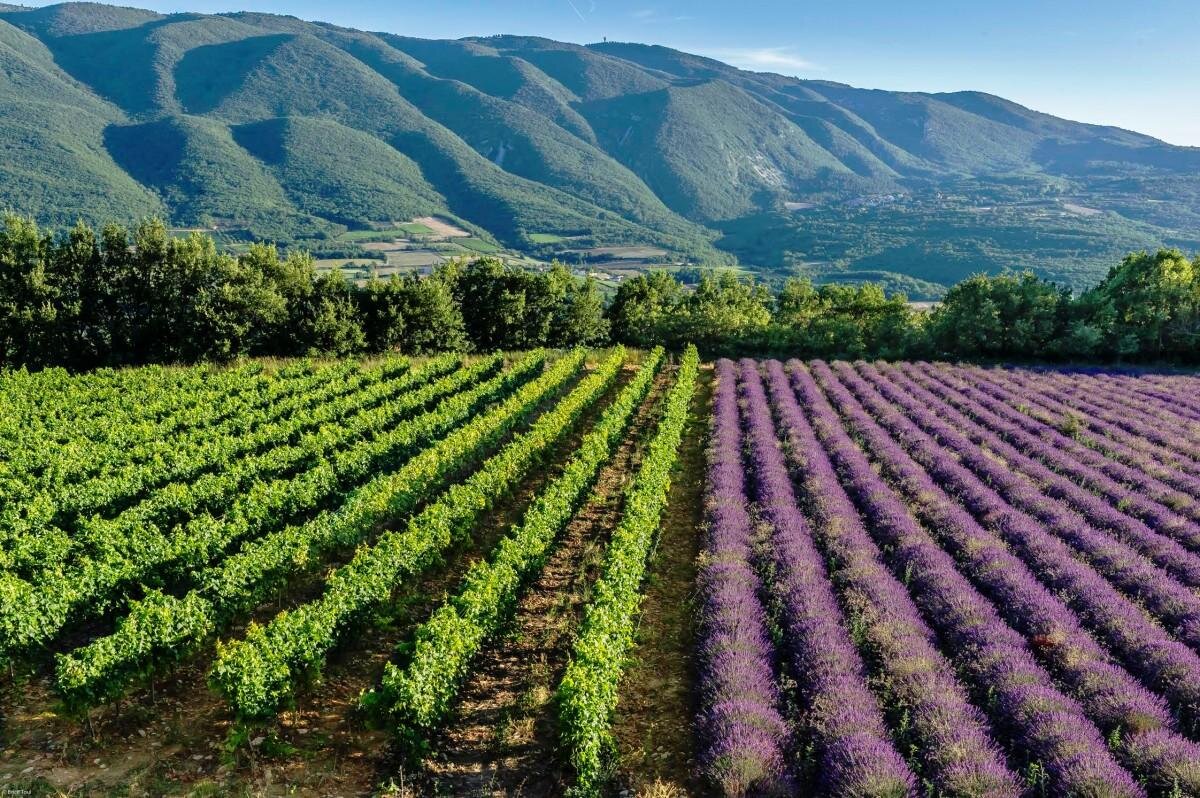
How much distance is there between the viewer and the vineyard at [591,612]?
8289 mm

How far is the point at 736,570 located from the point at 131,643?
32.1 feet

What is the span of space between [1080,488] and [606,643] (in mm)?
14098

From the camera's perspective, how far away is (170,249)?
34.3 m

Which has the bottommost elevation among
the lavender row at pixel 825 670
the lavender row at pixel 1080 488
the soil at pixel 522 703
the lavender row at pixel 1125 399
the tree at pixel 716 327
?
the soil at pixel 522 703

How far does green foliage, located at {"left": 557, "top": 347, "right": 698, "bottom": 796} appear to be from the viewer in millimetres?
8258

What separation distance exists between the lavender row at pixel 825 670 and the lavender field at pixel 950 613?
1.4 inches

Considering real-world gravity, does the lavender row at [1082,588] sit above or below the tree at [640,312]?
below

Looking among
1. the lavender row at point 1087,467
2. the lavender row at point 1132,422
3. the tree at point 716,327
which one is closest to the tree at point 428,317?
the tree at point 716,327

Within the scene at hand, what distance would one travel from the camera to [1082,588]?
11.5 meters

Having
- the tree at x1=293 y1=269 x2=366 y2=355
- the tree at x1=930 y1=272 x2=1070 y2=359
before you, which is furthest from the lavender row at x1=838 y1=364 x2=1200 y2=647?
the tree at x1=293 y1=269 x2=366 y2=355

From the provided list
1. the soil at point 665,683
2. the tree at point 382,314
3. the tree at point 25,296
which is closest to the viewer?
the soil at point 665,683

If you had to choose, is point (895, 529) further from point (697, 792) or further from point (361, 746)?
point (361, 746)

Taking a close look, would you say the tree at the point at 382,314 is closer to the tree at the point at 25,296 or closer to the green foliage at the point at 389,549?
the tree at the point at 25,296

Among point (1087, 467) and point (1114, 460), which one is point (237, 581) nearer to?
point (1087, 467)
